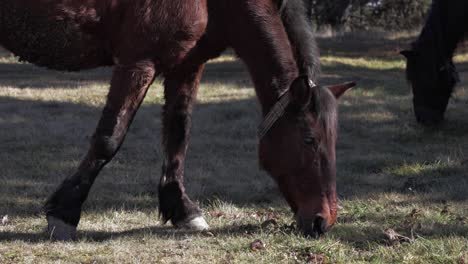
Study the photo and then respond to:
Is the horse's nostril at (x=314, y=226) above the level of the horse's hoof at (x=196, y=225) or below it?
above

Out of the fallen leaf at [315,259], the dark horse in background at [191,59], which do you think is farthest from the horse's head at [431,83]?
the fallen leaf at [315,259]

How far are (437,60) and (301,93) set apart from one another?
261 inches

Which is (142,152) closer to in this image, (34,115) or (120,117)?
(34,115)

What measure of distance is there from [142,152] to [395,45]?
17.1m

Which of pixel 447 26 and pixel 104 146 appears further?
pixel 447 26

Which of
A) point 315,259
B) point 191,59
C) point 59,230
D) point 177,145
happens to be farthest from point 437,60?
point 59,230

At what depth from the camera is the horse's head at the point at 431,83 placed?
10.9 metres

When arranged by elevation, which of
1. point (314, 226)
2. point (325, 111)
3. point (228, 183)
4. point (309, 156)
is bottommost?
point (228, 183)

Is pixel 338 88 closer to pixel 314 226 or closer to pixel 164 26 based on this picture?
pixel 314 226

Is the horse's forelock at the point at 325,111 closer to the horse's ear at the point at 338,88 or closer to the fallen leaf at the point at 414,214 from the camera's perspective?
the horse's ear at the point at 338,88

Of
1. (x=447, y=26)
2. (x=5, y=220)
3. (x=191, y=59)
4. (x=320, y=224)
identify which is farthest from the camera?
(x=447, y=26)

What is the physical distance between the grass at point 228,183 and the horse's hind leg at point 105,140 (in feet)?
0.58

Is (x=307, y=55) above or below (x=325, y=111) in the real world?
above

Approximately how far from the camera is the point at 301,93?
193 inches
